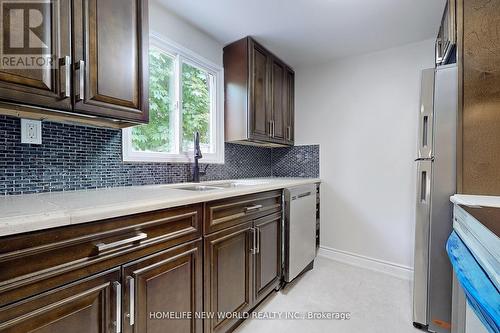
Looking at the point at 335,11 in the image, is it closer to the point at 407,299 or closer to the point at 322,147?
the point at 322,147

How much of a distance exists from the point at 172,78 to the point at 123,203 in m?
1.35

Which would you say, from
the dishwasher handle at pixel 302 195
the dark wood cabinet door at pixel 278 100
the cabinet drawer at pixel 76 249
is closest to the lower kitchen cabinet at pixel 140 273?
the cabinet drawer at pixel 76 249

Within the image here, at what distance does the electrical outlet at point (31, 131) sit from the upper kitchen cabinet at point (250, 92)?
1459mm

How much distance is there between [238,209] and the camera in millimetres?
1474

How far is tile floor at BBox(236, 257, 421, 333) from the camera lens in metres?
1.56

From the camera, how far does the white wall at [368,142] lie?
2.30 metres

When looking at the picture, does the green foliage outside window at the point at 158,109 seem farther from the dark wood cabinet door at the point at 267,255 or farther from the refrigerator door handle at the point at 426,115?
the refrigerator door handle at the point at 426,115

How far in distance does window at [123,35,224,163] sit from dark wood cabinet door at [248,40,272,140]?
0.34m

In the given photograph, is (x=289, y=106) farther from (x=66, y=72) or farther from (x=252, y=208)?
(x=66, y=72)

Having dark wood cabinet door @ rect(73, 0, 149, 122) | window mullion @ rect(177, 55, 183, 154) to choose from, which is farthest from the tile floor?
dark wood cabinet door @ rect(73, 0, 149, 122)

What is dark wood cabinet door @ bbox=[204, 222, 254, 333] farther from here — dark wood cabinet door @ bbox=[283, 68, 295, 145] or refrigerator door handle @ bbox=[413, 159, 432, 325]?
dark wood cabinet door @ bbox=[283, 68, 295, 145]

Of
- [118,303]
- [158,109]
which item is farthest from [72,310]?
[158,109]

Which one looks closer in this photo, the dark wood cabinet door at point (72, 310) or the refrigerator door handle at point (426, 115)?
the dark wood cabinet door at point (72, 310)

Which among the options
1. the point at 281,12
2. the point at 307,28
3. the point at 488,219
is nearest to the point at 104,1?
the point at 281,12
